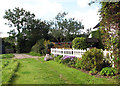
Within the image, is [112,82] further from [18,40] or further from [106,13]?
[18,40]

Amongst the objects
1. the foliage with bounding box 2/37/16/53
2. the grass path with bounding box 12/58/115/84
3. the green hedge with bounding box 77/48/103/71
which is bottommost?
the grass path with bounding box 12/58/115/84

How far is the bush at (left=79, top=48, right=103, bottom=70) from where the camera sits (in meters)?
6.44

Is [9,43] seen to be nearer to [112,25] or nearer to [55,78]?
[55,78]

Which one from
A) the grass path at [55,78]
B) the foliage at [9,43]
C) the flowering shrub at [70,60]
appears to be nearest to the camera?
the grass path at [55,78]

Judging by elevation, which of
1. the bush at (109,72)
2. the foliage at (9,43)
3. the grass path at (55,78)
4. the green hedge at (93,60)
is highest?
the foliage at (9,43)

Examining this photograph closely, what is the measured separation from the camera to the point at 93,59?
21.8 feet

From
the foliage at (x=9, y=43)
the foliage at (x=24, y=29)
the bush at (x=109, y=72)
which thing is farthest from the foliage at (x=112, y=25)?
the foliage at (x=9, y=43)

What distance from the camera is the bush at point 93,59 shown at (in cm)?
644

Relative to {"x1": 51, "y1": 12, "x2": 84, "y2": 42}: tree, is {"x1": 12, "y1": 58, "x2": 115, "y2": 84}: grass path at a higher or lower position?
lower

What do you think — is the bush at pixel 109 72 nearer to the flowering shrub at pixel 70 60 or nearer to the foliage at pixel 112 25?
the foliage at pixel 112 25

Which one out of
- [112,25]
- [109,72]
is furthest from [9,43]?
[112,25]

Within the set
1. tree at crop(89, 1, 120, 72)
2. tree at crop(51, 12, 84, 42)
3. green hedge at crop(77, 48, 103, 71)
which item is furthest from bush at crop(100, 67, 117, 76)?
tree at crop(51, 12, 84, 42)

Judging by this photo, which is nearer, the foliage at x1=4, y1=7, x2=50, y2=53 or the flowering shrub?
the flowering shrub

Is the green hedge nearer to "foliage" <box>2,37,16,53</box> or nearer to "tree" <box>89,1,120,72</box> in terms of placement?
"tree" <box>89,1,120,72</box>
